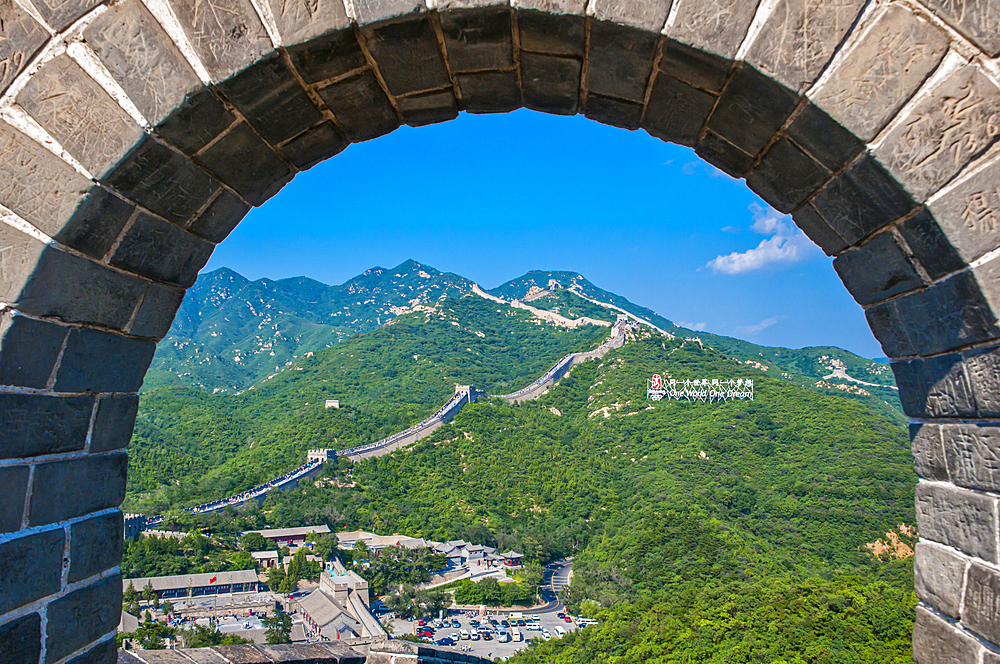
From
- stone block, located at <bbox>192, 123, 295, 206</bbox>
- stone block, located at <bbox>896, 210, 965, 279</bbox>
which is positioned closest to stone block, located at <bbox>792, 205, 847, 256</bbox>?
stone block, located at <bbox>896, 210, 965, 279</bbox>

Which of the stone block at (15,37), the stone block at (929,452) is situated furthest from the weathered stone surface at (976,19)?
the stone block at (15,37)

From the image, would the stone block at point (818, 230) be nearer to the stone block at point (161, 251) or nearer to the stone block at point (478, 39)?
the stone block at point (478, 39)

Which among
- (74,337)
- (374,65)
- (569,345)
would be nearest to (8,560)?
(74,337)

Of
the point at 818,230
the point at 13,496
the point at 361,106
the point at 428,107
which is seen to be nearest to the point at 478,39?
the point at 428,107

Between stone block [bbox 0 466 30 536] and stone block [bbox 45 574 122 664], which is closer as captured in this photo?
stone block [bbox 0 466 30 536]

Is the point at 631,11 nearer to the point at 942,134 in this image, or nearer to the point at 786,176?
the point at 786,176

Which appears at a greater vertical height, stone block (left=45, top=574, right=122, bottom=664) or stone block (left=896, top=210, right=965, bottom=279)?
stone block (left=896, top=210, right=965, bottom=279)

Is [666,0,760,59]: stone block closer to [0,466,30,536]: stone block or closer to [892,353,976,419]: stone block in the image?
[892,353,976,419]: stone block
